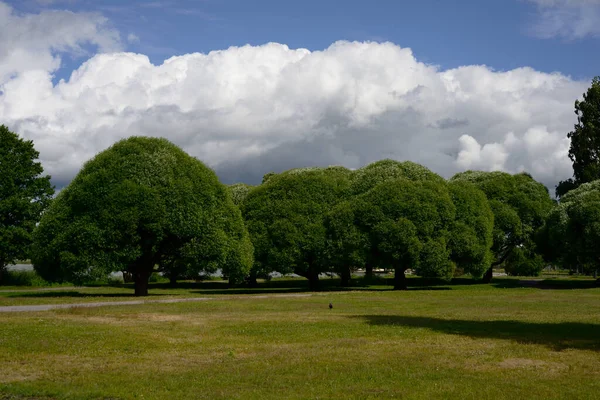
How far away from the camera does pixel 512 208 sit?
270 feet

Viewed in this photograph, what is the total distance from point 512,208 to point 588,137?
15.1m

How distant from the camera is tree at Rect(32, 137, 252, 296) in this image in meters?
49.2

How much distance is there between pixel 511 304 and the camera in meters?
42.5

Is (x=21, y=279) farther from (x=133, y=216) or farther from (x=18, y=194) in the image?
(x=133, y=216)

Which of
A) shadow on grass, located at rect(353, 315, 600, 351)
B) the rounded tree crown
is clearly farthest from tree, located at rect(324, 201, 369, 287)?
shadow on grass, located at rect(353, 315, 600, 351)

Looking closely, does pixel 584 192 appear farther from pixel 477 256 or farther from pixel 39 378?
pixel 39 378

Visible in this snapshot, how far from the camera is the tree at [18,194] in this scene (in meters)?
66.6

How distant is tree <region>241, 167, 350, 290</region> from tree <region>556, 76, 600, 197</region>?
35.6 m

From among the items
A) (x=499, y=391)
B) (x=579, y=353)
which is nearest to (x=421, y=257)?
(x=579, y=353)

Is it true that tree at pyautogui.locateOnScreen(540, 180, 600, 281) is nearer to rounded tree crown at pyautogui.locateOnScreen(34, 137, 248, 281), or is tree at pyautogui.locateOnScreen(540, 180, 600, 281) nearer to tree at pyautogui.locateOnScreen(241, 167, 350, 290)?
tree at pyautogui.locateOnScreen(241, 167, 350, 290)

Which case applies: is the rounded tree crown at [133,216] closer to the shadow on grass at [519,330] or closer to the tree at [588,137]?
the shadow on grass at [519,330]

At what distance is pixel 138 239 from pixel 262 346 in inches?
1199

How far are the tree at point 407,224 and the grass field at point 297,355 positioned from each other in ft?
90.6

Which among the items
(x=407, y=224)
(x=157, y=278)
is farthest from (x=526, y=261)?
(x=157, y=278)
